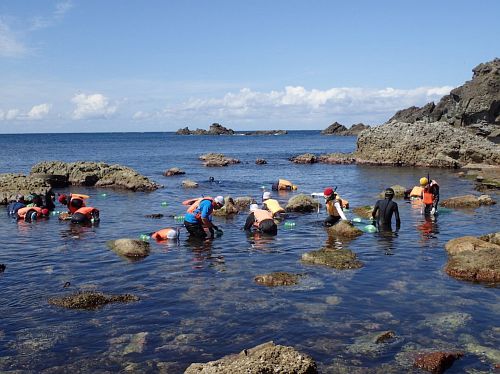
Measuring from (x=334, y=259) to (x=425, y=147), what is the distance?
4903 centimetres

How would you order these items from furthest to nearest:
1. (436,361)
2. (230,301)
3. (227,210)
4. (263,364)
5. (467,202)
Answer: (467,202) < (227,210) < (230,301) < (436,361) < (263,364)

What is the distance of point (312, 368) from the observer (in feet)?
30.5

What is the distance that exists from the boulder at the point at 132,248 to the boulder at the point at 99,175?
2285 cm

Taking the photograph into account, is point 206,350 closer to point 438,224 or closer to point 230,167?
point 438,224

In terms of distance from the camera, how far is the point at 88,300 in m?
13.8

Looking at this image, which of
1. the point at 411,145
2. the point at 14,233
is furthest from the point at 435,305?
the point at 411,145

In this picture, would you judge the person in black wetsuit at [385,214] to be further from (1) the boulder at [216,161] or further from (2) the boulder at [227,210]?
(1) the boulder at [216,161]

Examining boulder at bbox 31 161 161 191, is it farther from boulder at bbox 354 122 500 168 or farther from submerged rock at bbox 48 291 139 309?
boulder at bbox 354 122 500 168

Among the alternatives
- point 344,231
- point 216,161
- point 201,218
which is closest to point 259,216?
point 201,218

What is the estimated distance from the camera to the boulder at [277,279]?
610 inches

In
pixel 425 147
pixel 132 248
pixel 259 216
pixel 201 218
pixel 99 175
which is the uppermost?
pixel 425 147

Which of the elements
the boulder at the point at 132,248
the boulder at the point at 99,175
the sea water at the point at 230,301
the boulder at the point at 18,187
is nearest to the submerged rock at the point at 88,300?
the sea water at the point at 230,301

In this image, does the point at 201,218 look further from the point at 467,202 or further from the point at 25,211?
the point at 467,202

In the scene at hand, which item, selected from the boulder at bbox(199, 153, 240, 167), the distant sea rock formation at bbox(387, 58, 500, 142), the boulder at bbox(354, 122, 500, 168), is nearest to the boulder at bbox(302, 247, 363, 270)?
the boulder at bbox(354, 122, 500, 168)
